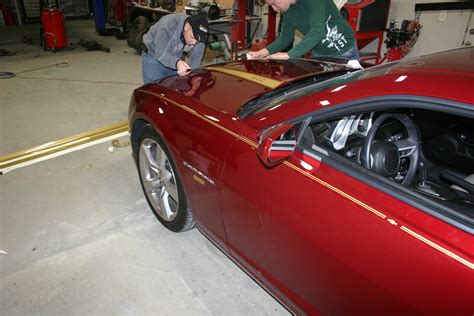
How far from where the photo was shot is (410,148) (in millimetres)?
1529

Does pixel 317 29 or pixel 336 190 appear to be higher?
pixel 317 29

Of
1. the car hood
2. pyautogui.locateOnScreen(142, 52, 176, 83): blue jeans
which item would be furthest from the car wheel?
pyautogui.locateOnScreen(142, 52, 176, 83): blue jeans

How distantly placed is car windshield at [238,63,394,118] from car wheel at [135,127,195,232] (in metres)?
0.64

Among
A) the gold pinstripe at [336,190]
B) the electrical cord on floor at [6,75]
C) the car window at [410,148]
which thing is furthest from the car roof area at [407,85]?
the electrical cord on floor at [6,75]

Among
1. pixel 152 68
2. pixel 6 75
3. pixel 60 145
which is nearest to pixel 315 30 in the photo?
pixel 152 68

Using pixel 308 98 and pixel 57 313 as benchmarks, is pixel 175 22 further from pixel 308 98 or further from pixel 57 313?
pixel 57 313

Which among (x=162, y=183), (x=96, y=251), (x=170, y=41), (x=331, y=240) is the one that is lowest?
(x=96, y=251)

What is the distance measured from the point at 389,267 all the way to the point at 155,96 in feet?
5.32

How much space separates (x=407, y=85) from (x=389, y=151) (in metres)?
0.36

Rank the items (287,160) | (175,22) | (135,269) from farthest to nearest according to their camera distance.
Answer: (175,22), (135,269), (287,160)

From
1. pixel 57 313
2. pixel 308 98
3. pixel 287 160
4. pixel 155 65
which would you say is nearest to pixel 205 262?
pixel 57 313

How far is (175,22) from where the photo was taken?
291cm

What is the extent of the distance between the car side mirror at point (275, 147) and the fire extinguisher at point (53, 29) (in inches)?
334

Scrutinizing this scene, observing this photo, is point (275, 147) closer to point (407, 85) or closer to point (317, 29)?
point (407, 85)
